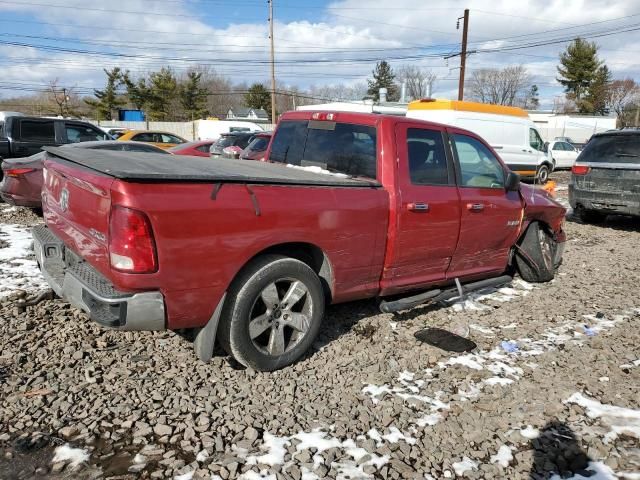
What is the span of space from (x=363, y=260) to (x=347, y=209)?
47 cm

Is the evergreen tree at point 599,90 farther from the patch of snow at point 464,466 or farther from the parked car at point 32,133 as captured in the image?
the patch of snow at point 464,466

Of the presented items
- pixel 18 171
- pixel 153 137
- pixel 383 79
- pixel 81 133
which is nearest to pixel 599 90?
pixel 383 79

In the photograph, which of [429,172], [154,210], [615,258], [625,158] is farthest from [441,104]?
[154,210]

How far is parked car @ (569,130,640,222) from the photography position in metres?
8.46

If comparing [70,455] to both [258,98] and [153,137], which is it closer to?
[153,137]

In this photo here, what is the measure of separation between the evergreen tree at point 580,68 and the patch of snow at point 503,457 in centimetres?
7046

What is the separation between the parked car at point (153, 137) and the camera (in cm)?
1725

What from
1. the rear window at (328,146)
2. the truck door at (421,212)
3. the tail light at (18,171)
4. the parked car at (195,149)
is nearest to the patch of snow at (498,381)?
the truck door at (421,212)

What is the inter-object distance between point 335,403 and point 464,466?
2.88ft

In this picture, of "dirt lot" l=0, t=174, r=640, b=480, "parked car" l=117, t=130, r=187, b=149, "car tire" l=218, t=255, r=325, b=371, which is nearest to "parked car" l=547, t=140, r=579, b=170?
"parked car" l=117, t=130, r=187, b=149

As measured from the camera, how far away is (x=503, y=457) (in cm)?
269

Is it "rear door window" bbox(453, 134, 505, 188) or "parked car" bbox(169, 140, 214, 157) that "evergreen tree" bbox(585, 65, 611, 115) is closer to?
"parked car" bbox(169, 140, 214, 157)

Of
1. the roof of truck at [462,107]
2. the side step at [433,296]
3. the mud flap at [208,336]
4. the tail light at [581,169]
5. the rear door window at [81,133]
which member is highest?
the roof of truck at [462,107]

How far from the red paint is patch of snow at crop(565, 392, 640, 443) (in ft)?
5.07
